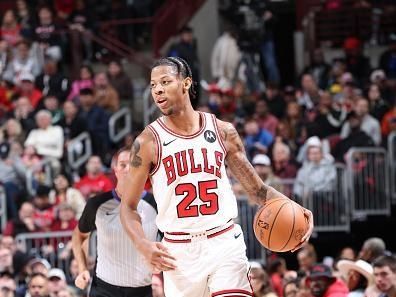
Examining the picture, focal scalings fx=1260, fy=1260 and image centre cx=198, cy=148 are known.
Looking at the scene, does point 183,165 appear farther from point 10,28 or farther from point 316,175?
point 10,28

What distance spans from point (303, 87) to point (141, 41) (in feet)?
15.8

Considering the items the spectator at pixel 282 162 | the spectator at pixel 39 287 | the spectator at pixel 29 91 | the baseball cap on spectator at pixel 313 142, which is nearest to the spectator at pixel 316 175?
the baseball cap on spectator at pixel 313 142

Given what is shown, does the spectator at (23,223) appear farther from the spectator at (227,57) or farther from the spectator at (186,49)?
the spectator at (227,57)

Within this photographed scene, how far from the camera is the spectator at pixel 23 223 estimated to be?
17.7 m

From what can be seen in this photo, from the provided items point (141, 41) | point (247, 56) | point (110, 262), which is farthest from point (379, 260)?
point (141, 41)

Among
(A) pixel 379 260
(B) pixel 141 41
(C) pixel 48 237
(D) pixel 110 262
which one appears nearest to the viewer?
(D) pixel 110 262

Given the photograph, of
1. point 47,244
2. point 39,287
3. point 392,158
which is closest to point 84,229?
point 39,287

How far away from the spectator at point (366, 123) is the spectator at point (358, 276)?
19.5 ft

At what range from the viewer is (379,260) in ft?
39.1

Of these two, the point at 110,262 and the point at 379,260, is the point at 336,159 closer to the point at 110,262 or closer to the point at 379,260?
the point at 379,260

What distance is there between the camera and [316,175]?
58.8 feet

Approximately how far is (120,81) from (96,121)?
6.14 feet

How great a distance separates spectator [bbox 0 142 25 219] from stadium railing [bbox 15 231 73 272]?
1.35 metres

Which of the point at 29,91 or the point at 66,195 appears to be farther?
the point at 29,91
